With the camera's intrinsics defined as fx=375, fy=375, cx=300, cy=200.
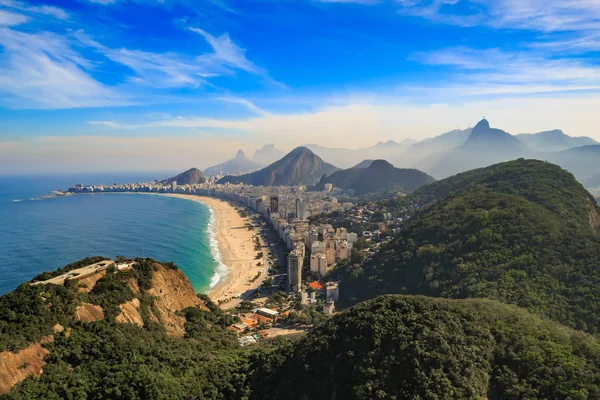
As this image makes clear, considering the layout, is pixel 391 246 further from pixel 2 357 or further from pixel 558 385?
pixel 2 357

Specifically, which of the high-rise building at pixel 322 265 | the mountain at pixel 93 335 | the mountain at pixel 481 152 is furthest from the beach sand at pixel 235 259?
the mountain at pixel 481 152

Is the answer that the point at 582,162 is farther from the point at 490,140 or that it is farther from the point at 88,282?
the point at 88,282

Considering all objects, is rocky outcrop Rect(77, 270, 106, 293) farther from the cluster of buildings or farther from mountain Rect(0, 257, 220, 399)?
the cluster of buildings

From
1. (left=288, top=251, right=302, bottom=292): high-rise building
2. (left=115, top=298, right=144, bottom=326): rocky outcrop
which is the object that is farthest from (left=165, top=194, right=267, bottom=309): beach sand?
(left=115, top=298, right=144, bottom=326): rocky outcrop

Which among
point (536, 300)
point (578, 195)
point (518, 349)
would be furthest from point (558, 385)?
point (578, 195)

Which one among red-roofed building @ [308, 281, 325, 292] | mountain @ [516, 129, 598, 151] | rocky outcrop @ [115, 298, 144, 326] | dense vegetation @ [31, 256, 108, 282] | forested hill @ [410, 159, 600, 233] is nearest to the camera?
rocky outcrop @ [115, 298, 144, 326]

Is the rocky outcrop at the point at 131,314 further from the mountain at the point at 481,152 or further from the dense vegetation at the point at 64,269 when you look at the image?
the mountain at the point at 481,152
